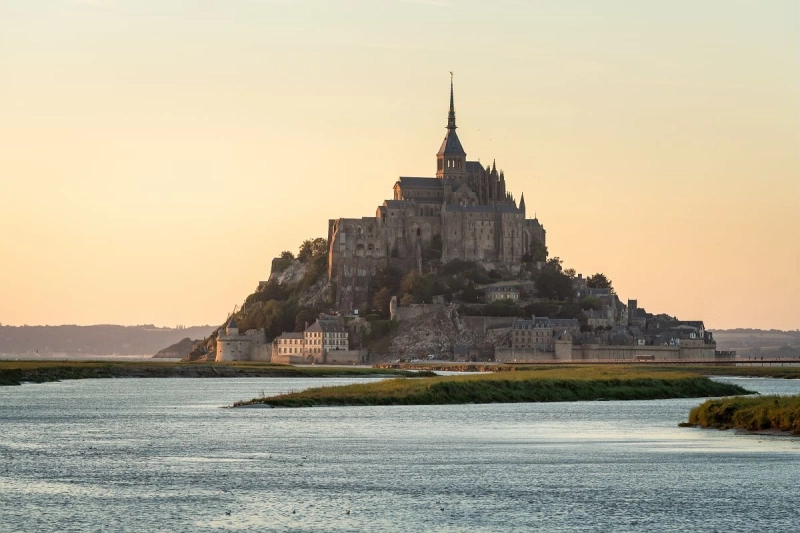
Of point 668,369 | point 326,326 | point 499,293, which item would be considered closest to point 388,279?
point 326,326

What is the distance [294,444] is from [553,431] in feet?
43.3

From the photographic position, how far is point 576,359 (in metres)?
170

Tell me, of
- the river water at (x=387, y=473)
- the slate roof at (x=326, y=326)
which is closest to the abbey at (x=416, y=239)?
the slate roof at (x=326, y=326)

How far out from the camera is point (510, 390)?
85875mm

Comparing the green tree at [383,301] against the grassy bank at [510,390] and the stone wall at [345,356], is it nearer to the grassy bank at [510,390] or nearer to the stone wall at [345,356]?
the stone wall at [345,356]

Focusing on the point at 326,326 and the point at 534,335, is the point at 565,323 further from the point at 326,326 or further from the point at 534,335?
the point at 326,326

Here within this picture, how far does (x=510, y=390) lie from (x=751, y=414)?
93.2ft

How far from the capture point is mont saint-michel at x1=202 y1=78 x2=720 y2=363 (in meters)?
180

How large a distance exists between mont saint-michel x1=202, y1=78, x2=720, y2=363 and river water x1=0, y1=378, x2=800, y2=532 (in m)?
109

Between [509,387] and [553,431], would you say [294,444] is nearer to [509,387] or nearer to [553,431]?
[553,431]

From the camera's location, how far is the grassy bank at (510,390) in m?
78.2

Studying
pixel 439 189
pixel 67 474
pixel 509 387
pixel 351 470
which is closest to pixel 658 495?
pixel 351 470

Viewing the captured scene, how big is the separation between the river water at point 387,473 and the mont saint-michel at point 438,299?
358ft

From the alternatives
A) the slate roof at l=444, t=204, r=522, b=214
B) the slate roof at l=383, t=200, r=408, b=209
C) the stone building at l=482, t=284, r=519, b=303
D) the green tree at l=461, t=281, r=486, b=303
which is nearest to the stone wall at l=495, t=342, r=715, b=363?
the green tree at l=461, t=281, r=486, b=303
